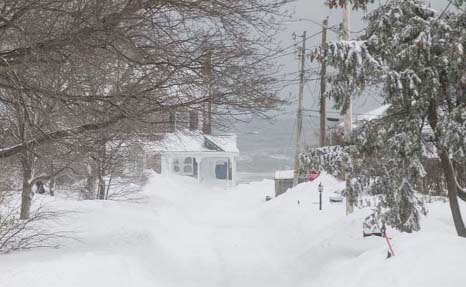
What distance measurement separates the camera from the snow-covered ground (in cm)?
774

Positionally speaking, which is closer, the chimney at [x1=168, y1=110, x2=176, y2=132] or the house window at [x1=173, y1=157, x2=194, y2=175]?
the chimney at [x1=168, y1=110, x2=176, y2=132]

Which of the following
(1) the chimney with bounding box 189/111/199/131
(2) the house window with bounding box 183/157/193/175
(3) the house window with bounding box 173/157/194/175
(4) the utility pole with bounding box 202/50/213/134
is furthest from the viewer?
(2) the house window with bounding box 183/157/193/175

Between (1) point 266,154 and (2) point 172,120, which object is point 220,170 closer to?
(1) point 266,154

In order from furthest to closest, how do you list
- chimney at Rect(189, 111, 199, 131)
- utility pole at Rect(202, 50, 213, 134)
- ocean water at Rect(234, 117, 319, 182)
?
ocean water at Rect(234, 117, 319, 182) < chimney at Rect(189, 111, 199, 131) < utility pole at Rect(202, 50, 213, 134)

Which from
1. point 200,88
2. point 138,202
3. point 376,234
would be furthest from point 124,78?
point 138,202

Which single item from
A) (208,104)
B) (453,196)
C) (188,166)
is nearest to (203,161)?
(188,166)

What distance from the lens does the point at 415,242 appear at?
8.63m

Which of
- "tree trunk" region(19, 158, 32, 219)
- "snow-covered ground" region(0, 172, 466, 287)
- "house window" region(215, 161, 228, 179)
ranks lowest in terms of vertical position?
"snow-covered ground" region(0, 172, 466, 287)

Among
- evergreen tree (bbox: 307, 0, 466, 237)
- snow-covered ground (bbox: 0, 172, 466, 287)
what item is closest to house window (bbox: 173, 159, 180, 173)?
snow-covered ground (bbox: 0, 172, 466, 287)

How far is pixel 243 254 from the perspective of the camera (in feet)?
43.9

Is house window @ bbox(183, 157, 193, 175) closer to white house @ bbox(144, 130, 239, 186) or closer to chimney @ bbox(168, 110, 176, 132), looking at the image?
white house @ bbox(144, 130, 239, 186)

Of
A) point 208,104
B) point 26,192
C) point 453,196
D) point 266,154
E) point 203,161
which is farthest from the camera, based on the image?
point 266,154

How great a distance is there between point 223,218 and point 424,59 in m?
16.0

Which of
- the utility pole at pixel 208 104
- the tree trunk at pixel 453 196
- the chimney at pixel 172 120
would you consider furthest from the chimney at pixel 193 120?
the tree trunk at pixel 453 196
